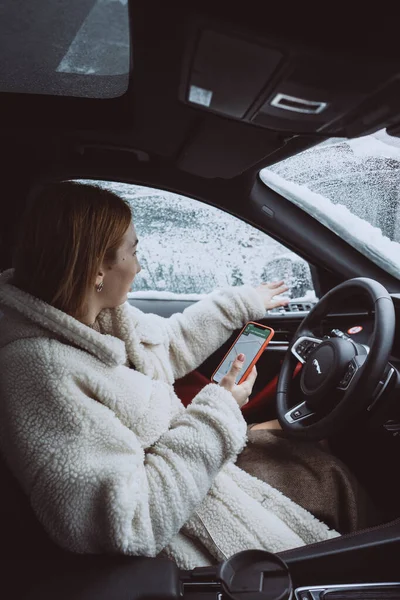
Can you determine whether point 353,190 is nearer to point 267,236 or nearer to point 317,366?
point 267,236

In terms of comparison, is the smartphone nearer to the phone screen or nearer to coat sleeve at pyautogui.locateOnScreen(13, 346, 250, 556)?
the phone screen

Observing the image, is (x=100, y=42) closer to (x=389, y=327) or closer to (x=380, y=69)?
(x=380, y=69)

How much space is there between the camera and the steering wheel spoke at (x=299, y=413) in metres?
1.33

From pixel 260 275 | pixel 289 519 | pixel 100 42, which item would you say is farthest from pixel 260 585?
pixel 260 275

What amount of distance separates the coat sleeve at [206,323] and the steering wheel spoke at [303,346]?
280 mm

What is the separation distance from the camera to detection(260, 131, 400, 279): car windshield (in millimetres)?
1613

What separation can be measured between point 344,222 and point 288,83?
1.34 metres

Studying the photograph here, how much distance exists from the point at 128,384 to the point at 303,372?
524 mm

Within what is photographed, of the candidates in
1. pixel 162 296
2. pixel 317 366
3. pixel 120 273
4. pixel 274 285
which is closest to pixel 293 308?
pixel 274 285

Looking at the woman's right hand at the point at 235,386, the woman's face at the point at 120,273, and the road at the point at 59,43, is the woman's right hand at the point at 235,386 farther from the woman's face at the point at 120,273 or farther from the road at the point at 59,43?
the road at the point at 59,43

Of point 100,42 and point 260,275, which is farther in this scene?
point 260,275

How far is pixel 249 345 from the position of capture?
1641 millimetres

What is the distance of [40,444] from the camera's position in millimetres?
898

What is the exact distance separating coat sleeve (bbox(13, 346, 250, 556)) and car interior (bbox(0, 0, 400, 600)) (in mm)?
51
